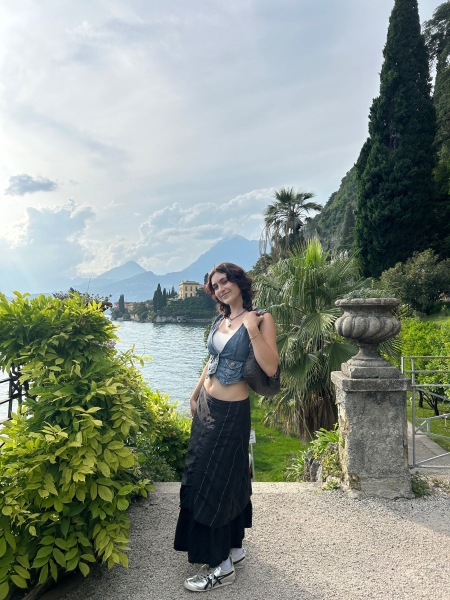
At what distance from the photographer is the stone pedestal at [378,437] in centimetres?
307

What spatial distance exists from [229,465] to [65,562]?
2.92 feet

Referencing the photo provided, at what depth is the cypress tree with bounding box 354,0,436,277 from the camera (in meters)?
19.2

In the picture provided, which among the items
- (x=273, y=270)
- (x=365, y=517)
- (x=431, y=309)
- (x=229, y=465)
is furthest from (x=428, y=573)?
(x=431, y=309)

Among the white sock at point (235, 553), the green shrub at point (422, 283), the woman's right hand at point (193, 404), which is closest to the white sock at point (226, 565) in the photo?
the white sock at point (235, 553)

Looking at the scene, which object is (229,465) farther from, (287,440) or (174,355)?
(174,355)

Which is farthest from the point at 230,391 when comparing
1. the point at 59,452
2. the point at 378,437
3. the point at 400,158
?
the point at 400,158

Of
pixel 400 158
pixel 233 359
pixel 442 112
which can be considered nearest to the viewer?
pixel 233 359

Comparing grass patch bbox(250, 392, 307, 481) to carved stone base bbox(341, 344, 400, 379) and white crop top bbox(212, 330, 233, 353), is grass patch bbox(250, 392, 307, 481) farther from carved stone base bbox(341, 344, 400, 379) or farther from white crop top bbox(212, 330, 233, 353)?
white crop top bbox(212, 330, 233, 353)

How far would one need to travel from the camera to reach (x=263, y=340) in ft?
7.13

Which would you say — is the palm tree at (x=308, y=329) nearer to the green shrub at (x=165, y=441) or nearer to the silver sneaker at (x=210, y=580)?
the green shrub at (x=165, y=441)

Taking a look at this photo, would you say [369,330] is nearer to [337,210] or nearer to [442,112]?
[442,112]

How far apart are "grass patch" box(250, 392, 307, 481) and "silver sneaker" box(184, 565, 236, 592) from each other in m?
5.80

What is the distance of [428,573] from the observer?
223cm

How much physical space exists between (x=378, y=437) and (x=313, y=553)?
101cm
